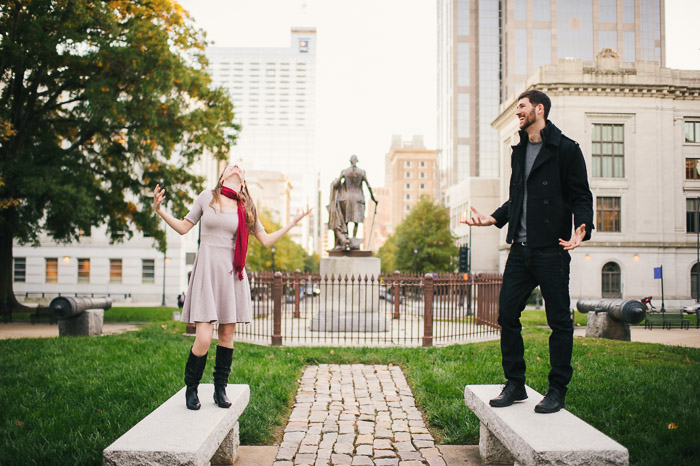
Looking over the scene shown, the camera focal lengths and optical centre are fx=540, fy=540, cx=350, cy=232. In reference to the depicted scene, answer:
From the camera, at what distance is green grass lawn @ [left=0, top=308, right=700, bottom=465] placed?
15.6 ft

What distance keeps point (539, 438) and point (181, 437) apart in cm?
234

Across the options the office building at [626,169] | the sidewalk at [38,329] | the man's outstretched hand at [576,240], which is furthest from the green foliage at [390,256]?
the man's outstretched hand at [576,240]

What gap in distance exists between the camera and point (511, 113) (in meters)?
48.7

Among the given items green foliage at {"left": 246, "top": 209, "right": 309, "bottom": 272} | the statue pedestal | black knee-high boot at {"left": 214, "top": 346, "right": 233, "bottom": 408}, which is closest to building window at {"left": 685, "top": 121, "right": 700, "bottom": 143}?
the statue pedestal

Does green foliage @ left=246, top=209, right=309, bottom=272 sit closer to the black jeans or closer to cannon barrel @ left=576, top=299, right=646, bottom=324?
cannon barrel @ left=576, top=299, right=646, bottom=324

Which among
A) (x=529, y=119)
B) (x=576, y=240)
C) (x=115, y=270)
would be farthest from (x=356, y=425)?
(x=115, y=270)

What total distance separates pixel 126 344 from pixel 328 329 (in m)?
5.25

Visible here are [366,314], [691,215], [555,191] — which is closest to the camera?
[555,191]

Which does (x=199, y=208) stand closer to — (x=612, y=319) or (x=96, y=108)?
(x=612, y=319)

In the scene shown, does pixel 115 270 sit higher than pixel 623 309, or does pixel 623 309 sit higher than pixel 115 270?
pixel 623 309

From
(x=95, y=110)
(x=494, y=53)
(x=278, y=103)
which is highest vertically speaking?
(x=278, y=103)

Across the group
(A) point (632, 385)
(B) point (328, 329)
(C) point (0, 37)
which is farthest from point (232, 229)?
(C) point (0, 37)

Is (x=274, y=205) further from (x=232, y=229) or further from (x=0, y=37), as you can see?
(x=232, y=229)

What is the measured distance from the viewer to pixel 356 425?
6.04 meters
